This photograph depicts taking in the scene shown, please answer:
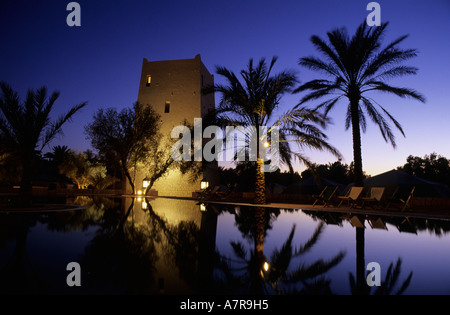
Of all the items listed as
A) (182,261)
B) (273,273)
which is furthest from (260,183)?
(273,273)

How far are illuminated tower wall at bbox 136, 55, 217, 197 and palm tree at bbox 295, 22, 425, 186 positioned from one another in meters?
12.3

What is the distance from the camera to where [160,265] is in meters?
2.88

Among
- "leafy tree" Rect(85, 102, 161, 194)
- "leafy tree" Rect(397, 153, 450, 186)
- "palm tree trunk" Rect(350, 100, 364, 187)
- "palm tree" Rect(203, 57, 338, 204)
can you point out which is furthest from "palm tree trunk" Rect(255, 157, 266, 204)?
"leafy tree" Rect(397, 153, 450, 186)

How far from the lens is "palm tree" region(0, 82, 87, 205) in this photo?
9020 mm

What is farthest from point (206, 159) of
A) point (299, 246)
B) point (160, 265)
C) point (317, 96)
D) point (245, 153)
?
point (160, 265)

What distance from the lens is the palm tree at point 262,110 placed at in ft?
42.9

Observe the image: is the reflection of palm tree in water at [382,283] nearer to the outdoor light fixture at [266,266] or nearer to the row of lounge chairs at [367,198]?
the outdoor light fixture at [266,266]

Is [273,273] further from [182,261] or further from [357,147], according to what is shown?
[357,147]

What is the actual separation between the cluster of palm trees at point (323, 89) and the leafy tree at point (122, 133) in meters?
9.94

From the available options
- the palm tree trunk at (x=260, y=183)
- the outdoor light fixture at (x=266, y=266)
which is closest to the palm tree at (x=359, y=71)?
the palm tree trunk at (x=260, y=183)

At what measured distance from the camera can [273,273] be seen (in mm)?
2766

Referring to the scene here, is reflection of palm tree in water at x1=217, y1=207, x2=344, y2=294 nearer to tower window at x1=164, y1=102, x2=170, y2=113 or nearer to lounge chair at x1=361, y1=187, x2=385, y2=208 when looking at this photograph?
lounge chair at x1=361, y1=187, x2=385, y2=208
